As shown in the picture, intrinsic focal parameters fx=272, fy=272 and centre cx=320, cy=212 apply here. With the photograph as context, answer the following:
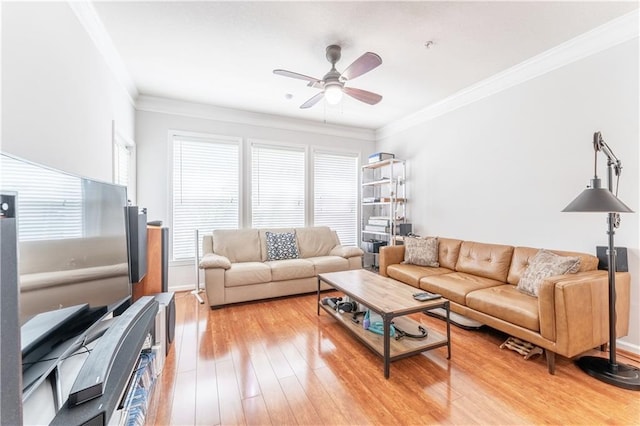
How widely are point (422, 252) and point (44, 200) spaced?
354 cm

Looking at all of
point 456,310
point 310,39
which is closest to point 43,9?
point 310,39

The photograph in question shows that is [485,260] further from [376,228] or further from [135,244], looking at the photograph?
[135,244]

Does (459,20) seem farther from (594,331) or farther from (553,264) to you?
(594,331)

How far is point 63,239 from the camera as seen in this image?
1.08 metres

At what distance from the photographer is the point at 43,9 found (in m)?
1.54

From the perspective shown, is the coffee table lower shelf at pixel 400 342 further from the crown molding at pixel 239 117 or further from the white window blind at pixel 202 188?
the crown molding at pixel 239 117

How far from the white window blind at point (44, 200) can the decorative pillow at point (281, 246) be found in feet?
9.38

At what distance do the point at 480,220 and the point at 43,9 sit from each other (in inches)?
168

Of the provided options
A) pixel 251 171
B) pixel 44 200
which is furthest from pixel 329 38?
pixel 251 171

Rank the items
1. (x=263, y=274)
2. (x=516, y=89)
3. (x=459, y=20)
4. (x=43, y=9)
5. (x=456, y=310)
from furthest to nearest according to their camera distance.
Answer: (x=263, y=274), (x=516, y=89), (x=456, y=310), (x=459, y=20), (x=43, y=9)

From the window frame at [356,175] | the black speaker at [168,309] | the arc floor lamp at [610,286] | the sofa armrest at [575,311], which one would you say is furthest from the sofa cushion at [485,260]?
the black speaker at [168,309]

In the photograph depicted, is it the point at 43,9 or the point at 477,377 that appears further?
the point at 477,377

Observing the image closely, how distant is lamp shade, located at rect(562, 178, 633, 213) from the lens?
1.81 metres

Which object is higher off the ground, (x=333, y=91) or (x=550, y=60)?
(x=550, y=60)
